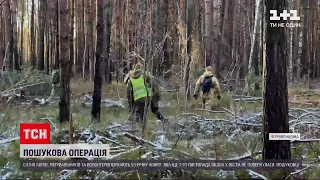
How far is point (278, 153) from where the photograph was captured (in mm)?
4141

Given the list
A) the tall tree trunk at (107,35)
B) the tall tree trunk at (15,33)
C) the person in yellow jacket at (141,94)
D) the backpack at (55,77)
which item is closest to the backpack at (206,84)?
the person in yellow jacket at (141,94)

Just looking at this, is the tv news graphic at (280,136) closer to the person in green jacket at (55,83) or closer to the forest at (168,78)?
the forest at (168,78)

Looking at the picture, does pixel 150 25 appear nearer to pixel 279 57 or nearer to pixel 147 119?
pixel 147 119

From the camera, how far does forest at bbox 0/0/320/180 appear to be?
13.5 feet

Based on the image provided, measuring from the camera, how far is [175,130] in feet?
13.9

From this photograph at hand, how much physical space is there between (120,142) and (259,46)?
1.86 m

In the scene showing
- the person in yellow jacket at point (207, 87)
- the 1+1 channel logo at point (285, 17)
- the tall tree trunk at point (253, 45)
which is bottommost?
the person in yellow jacket at point (207, 87)

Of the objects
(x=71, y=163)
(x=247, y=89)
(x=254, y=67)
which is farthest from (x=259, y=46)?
(x=71, y=163)

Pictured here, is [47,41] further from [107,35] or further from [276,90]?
[276,90]

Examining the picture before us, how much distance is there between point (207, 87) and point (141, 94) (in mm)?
739

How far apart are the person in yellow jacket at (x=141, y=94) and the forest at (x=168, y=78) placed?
6cm

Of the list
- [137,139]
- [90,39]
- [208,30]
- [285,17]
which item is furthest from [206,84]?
[90,39]

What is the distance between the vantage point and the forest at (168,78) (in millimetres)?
4129

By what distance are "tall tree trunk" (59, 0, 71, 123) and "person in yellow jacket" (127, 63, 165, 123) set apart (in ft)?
2.25
